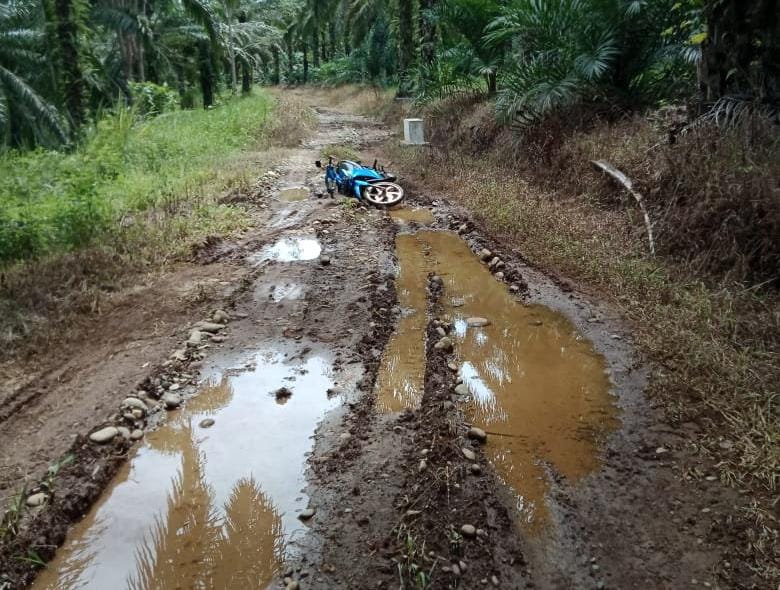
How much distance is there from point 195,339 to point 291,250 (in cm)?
236

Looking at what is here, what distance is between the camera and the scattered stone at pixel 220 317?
4.85 metres

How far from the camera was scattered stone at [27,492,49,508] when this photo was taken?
2.85 m

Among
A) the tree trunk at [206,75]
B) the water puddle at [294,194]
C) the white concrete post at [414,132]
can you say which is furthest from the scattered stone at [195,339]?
the tree trunk at [206,75]

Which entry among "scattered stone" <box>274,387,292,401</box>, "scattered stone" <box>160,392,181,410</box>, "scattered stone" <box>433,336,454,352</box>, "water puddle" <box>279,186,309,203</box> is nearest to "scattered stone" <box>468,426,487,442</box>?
"scattered stone" <box>433,336,454,352</box>

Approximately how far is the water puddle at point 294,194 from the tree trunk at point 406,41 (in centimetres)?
860

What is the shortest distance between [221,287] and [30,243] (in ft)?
6.60

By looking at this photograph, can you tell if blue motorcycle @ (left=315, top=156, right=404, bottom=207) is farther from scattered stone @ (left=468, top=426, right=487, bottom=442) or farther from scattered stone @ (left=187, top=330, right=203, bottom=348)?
scattered stone @ (left=468, top=426, right=487, bottom=442)

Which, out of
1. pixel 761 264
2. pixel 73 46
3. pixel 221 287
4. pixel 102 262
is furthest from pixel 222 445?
pixel 73 46

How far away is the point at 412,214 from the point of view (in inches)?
318

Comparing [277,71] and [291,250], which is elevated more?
[277,71]

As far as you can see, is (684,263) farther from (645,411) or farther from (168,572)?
(168,572)

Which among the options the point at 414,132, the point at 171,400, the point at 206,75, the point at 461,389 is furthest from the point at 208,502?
the point at 206,75

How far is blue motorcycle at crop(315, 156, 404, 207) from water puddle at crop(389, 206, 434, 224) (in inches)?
7.2

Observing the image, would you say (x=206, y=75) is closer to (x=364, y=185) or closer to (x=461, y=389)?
(x=364, y=185)
